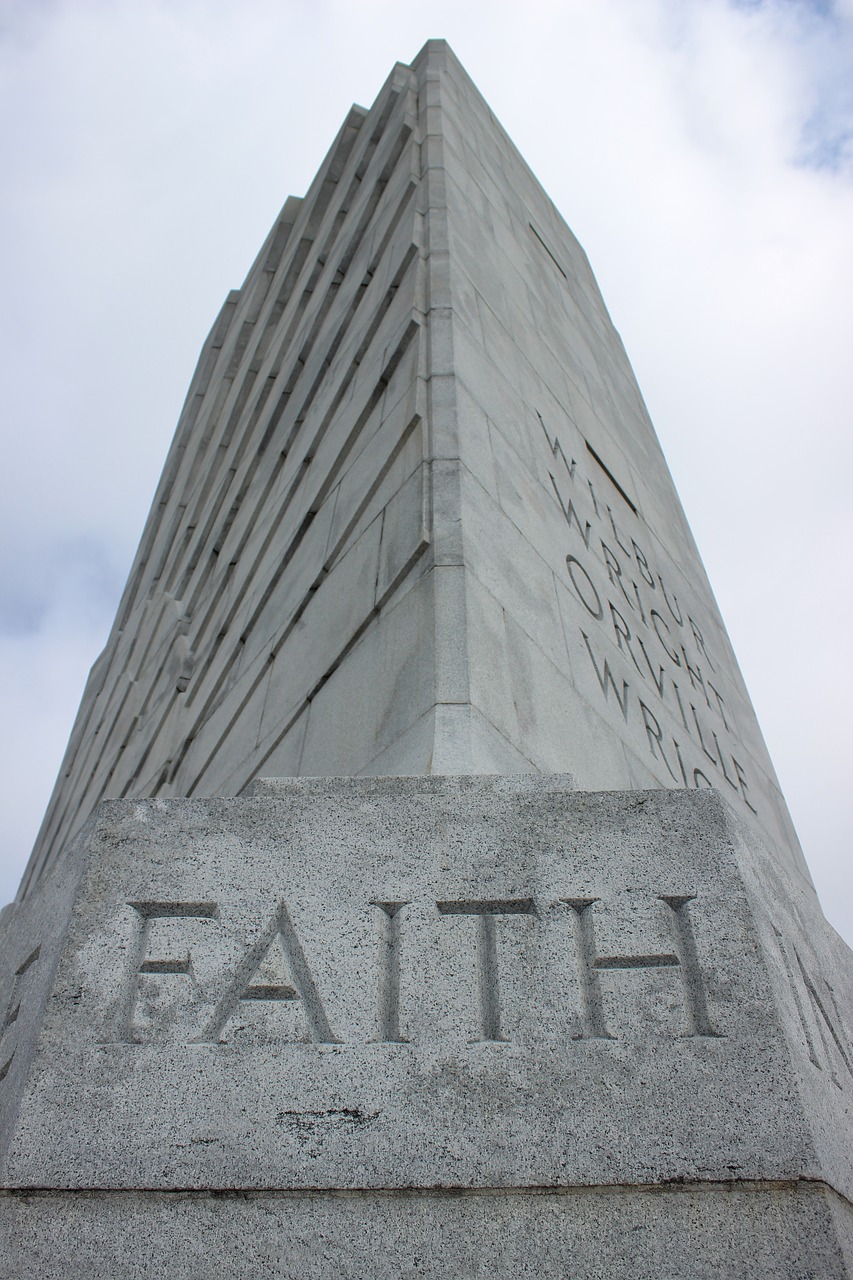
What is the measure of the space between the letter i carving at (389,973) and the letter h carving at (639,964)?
0.39 meters

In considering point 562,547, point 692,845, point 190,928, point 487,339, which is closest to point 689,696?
point 562,547

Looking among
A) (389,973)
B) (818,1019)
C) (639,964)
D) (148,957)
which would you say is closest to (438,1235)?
(389,973)

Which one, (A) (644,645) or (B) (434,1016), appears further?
(A) (644,645)

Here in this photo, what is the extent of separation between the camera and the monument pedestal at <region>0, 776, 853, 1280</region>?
1.93 metres

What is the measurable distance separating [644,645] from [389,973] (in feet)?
13.9

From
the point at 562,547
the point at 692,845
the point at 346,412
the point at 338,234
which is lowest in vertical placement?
the point at 692,845

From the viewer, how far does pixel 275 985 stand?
7.31 ft

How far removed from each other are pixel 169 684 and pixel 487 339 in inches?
153

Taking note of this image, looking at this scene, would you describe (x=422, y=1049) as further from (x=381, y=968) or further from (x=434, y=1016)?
(x=381, y=968)

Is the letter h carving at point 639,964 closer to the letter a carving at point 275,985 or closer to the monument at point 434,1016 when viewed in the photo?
the monument at point 434,1016

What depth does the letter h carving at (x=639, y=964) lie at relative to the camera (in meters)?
2.15

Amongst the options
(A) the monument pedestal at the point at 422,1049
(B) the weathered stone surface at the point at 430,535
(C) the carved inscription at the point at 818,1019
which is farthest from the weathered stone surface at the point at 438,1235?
(B) the weathered stone surface at the point at 430,535

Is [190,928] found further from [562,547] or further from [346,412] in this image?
[346,412]

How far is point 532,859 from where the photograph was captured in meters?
2.41
